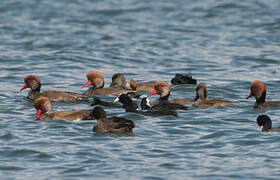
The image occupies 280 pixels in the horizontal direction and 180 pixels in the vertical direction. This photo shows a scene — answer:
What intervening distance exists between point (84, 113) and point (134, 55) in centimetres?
1031

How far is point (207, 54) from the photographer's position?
22.0m

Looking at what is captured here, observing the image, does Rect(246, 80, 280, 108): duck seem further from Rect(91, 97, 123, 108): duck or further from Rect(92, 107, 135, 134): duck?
Rect(92, 107, 135, 134): duck

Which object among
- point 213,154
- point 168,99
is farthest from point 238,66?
point 213,154

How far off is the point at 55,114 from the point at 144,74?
6846mm

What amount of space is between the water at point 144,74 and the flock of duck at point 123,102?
0.58 feet

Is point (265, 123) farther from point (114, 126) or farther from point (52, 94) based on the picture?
point (52, 94)

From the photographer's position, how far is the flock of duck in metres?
10.8

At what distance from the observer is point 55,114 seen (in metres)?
12.0

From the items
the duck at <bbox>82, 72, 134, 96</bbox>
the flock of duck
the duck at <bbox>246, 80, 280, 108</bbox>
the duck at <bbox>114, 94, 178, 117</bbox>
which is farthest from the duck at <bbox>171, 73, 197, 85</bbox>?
the duck at <bbox>114, 94, 178, 117</bbox>

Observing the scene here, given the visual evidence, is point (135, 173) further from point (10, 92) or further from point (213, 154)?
point (10, 92)

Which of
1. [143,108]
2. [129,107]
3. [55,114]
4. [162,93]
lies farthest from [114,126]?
[162,93]

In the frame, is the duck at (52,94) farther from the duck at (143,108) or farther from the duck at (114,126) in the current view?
the duck at (114,126)

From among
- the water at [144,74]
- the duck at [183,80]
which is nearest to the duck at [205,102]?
the water at [144,74]

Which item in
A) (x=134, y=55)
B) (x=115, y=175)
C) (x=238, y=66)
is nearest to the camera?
(x=115, y=175)
